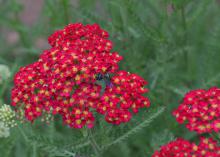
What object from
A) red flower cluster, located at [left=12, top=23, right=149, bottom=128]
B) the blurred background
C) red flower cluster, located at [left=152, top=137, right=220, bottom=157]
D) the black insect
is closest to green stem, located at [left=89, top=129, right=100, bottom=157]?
red flower cluster, located at [left=12, top=23, right=149, bottom=128]

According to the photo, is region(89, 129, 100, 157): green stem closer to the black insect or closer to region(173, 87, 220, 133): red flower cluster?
the black insect

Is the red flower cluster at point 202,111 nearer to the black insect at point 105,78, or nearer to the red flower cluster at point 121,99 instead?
the red flower cluster at point 121,99

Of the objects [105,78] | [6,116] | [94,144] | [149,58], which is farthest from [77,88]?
[149,58]

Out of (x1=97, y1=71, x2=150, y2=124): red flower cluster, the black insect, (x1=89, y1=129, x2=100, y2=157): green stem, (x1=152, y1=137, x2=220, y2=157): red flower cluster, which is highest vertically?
the black insect

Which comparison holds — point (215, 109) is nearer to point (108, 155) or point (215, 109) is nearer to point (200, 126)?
point (200, 126)

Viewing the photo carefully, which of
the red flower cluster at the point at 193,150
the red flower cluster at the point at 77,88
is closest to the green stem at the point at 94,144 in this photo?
the red flower cluster at the point at 77,88

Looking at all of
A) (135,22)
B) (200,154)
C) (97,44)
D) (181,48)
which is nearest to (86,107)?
(97,44)
